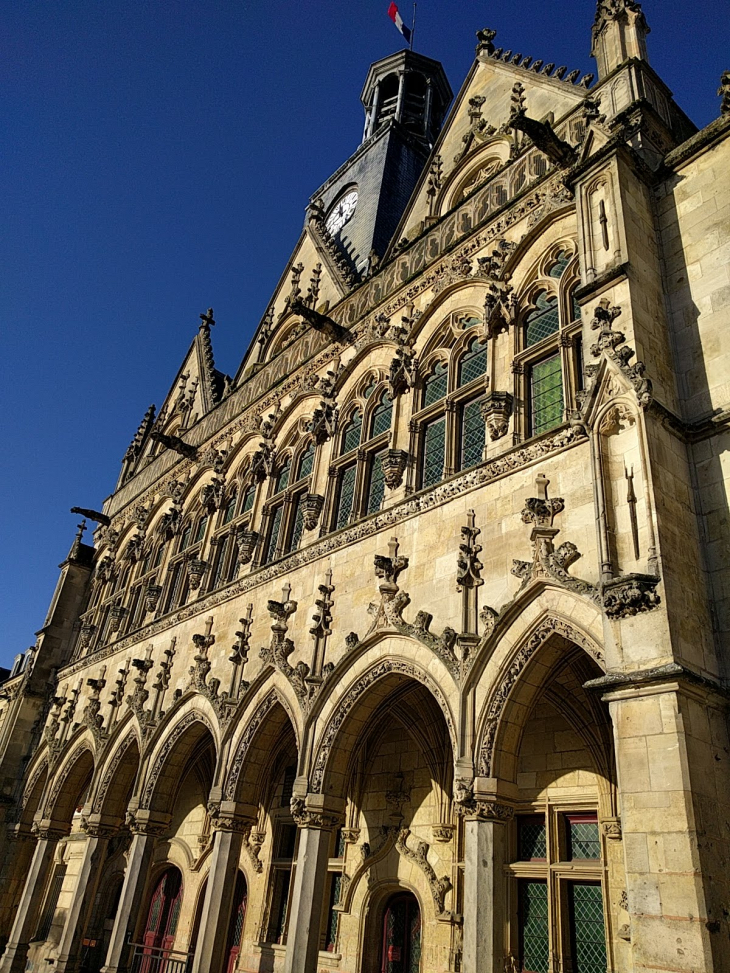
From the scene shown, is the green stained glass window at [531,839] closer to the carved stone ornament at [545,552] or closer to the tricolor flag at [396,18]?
the carved stone ornament at [545,552]

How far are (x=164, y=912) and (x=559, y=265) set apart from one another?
47.0 feet

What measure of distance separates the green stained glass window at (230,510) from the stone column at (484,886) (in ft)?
33.2

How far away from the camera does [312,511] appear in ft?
42.8

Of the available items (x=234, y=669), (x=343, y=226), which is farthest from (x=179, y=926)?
(x=343, y=226)

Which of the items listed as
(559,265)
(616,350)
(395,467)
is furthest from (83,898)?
Result: (559,265)

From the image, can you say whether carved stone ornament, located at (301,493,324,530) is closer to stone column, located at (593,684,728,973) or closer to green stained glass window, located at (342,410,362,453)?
green stained glass window, located at (342,410,362,453)

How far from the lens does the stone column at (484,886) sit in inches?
270

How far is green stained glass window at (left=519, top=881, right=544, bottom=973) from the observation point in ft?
28.8

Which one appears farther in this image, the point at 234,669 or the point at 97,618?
the point at 97,618

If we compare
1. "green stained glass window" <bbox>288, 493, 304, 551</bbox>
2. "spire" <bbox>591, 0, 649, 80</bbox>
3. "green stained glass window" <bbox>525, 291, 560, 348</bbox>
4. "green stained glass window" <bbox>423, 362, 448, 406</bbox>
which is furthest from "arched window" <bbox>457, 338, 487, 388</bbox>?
"spire" <bbox>591, 0, 649, 80</bbox>

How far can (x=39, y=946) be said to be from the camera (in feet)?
55.1

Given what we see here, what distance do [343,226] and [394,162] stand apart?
107 inches

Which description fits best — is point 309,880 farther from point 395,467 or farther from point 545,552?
point 395,467

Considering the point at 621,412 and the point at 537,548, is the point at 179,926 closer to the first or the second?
the point at 537,548
